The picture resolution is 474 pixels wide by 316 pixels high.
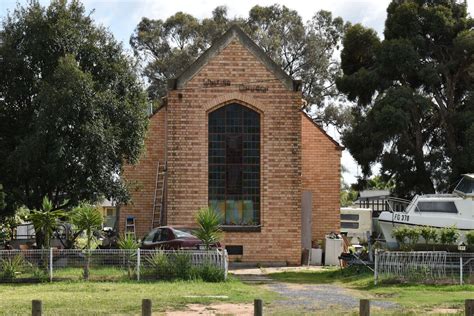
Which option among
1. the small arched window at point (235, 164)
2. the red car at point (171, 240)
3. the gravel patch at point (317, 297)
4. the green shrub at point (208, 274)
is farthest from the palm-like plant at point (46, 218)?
the small arched window at point (235, 164)

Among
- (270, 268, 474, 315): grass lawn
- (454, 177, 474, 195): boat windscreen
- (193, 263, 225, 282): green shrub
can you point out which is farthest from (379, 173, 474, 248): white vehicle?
(193, 263, 225, 282): green shrub

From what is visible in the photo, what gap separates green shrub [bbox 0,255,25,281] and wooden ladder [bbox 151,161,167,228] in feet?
30.8

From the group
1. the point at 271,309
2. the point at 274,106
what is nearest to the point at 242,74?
the point at 274,106

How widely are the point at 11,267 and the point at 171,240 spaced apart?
4962mm

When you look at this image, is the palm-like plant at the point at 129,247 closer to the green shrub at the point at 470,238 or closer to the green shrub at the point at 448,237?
the green shrub at the point at 448,237

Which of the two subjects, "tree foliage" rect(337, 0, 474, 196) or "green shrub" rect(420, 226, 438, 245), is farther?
"tree foliage" rect(337, 0, 474, 196)

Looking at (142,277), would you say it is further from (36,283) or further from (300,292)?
(300,292)

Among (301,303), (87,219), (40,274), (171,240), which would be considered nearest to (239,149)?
(171,240)

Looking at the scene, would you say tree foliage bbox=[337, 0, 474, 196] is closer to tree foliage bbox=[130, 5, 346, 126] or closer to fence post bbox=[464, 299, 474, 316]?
tree foliage bbox=[130, 5, 346, 126]

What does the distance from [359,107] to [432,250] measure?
20571 millimetres

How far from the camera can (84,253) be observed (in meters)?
21.8

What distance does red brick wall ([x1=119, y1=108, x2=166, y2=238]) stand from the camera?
31766 millimetres

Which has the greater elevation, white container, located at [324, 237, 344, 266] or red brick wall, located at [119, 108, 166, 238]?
red brick wall, located at [119, 108, 166, 238]

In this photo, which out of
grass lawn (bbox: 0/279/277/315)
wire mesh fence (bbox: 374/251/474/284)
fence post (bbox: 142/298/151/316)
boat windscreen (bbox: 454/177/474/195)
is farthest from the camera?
boat windscreen (bbox: 454/177/474/195)
